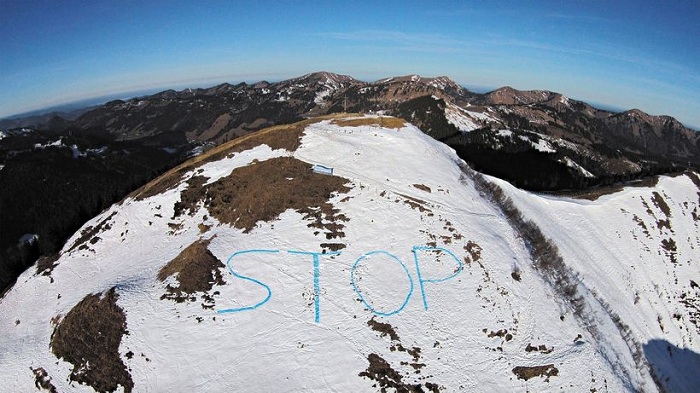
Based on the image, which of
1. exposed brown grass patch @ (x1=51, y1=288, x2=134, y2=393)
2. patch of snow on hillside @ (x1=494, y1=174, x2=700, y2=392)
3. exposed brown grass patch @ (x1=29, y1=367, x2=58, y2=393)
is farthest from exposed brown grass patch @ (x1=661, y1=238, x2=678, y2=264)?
exposed brown grass patch @ (x1=29, y1=367, x2=58, y2=393)

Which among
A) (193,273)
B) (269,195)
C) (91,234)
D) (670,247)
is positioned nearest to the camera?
(193,273)

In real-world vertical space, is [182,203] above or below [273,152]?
below

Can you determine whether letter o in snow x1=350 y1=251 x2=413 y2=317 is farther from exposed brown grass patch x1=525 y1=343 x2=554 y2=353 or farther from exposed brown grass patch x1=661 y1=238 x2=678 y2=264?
exposed brown grass patch x1=661 y1=238 x2=678 y2=264

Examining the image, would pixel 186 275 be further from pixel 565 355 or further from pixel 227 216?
pixel 565 355

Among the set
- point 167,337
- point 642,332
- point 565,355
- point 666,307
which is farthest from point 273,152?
point 666,307

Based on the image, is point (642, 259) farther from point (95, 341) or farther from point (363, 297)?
point (95, 341)

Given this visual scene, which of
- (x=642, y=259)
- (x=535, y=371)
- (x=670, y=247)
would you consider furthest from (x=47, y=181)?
(x=670, y=247)
